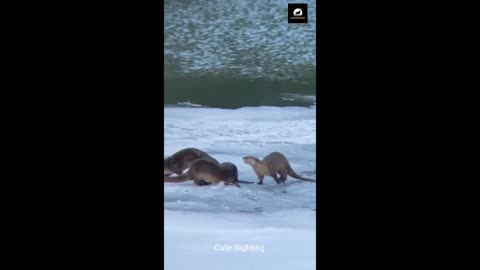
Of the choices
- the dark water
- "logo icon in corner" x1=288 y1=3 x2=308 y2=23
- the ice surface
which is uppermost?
"logo icon in corner" x1=288 y1=3 x2=308 y2=23

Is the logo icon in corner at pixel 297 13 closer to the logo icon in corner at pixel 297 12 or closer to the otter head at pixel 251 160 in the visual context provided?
the logo icon in corner at pixel 297 12

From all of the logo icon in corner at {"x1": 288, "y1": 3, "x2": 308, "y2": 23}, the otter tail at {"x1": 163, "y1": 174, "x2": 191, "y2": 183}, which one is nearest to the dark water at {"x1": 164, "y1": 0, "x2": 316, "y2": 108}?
the logo icon in corner at {"x1": 288, "y1": 3, "x2": 308, "y2": 23}

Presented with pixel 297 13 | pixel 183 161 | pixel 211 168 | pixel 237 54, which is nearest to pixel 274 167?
pixel 211 168

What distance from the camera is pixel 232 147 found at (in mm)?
2877

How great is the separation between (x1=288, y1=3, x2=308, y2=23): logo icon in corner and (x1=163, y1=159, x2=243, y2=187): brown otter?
2.34 ft

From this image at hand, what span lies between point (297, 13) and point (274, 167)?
703mm

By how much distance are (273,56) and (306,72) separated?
0.55 feet

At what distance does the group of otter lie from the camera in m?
2.86

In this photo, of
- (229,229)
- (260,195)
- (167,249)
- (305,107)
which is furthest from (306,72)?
Answer: (167,249)

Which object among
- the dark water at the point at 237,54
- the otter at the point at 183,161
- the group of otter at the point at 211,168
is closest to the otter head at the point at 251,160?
the group of otter at the point at 211,168

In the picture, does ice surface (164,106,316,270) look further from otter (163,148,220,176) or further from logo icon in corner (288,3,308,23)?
logo icon in corner (288,3,308,23)

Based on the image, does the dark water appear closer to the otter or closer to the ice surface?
the ice surface

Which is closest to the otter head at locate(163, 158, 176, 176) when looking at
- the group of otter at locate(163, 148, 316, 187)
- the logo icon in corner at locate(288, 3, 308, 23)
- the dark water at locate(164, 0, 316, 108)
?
the group of otter at locate(163, 148, 316, 187)

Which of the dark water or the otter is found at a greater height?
the dark water
